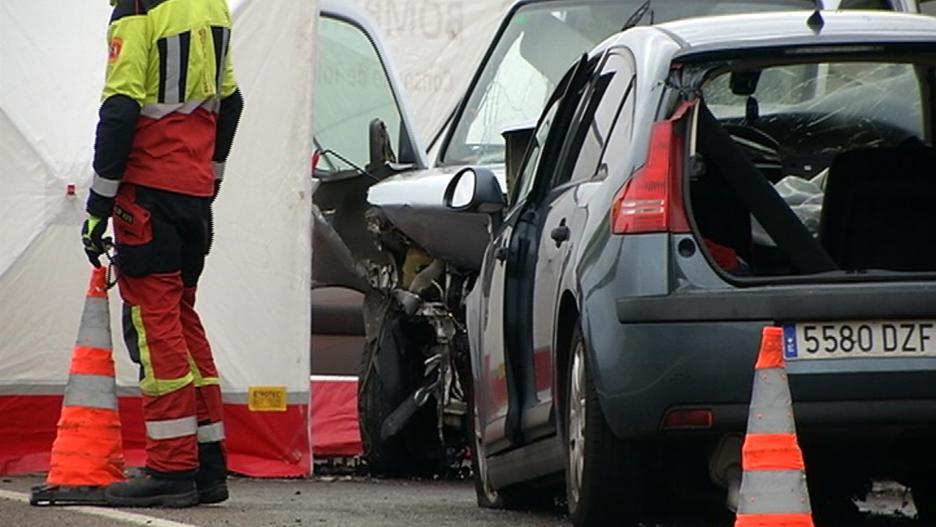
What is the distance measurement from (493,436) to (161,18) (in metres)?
1.84

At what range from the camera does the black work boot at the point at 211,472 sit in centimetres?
885

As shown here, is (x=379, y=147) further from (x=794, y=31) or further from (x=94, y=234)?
(x=794, y=31)

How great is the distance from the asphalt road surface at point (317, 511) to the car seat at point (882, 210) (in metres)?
1.05

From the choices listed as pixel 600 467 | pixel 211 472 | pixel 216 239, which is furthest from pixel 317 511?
pixel 216 239

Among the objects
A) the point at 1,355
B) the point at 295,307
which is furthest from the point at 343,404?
the point at 1,355

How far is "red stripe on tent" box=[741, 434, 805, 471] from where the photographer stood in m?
6.02

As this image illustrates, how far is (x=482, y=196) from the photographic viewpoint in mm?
8555

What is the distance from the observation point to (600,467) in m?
6.93

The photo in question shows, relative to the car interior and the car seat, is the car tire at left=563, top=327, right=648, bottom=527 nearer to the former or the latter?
the car interior

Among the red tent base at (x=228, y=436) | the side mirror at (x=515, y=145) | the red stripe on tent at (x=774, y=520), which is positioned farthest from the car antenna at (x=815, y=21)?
the red tent base at (x=228, y=436)

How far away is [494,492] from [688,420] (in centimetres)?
247

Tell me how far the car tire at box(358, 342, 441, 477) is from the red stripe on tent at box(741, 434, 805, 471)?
17.7ft

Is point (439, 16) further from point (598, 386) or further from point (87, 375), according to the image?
point (598, 386)

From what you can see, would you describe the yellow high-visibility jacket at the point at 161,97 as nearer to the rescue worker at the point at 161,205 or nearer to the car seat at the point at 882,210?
the rescue worker at the point at 161,205
